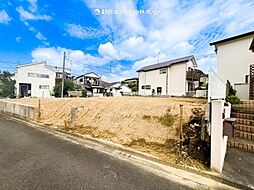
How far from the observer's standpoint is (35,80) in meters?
33.9

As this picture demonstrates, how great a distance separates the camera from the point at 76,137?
559 centimetres

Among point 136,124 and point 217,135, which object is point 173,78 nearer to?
point 136,124

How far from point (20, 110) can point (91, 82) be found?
32908 millimetres

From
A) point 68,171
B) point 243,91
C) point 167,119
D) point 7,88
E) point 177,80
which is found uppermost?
point 177,80

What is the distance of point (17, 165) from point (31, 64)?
3546 centimetres

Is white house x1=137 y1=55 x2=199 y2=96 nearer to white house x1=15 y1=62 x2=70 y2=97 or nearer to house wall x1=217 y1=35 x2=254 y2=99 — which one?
house wall x1=217 y1=35 x2=254 y2=99

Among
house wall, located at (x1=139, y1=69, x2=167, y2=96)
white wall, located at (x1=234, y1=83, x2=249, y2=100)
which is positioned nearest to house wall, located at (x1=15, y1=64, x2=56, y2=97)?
house wall, located at (x1=139, y1=69, x2=167, y2=96)

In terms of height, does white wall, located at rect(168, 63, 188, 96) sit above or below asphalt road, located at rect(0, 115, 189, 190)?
above

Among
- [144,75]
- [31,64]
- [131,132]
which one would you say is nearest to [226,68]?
[131,132]

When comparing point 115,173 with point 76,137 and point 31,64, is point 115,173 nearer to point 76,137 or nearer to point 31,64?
point 76,137

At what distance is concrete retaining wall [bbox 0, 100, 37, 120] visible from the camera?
8625 millimetres

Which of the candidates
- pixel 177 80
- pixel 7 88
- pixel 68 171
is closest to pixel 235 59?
pixel 177 80

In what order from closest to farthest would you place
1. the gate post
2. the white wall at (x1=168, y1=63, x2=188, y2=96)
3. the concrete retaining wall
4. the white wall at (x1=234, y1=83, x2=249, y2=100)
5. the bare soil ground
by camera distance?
the gate post < the bare soil ground < the concrete retaining wall < the white wall at (x1=234, y1=83, x2=249, y2=100) < the white wall at (x1=168, y1=63, x2=188, y2=96)

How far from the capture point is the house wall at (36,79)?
32203 millimetres
